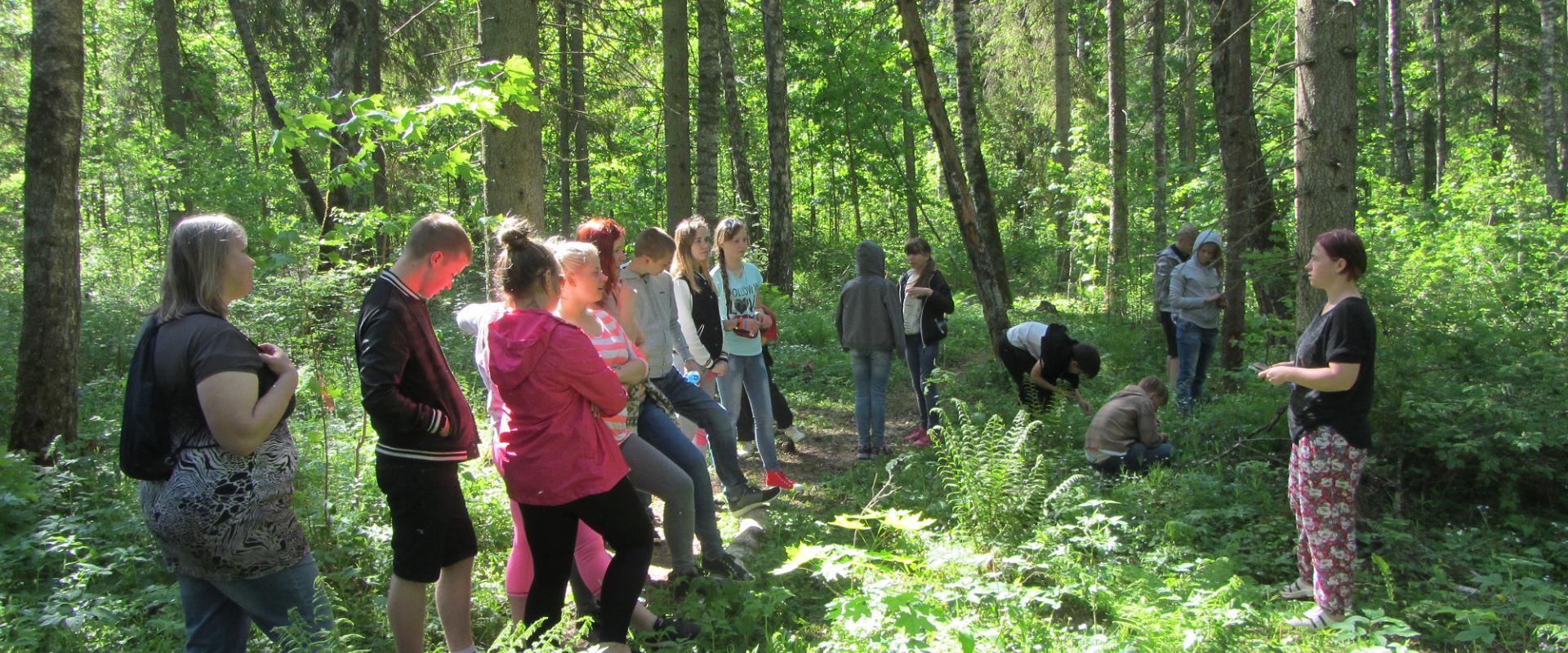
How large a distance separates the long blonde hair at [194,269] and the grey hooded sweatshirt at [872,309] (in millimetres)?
5227

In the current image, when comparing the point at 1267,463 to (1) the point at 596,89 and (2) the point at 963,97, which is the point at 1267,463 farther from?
(1) the point at 596,89

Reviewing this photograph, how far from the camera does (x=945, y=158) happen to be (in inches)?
347

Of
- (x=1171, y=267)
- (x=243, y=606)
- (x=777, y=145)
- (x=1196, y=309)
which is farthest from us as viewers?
(x=777, y=145)

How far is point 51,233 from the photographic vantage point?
5953 millimetres

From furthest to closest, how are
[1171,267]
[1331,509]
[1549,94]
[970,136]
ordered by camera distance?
[1549,94] < [970,136] < [1171,267] < [1331,509]

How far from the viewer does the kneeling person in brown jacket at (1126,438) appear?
6.68 m

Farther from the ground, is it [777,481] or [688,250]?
[688,250]

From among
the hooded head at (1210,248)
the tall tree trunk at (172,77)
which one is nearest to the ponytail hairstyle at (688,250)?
the hooded head at (1210,248)

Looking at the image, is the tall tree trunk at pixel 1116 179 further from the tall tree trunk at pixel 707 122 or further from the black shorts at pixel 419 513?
the black shorts at pixel 419 513

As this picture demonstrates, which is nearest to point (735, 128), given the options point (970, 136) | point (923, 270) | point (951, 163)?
point (970, 136)

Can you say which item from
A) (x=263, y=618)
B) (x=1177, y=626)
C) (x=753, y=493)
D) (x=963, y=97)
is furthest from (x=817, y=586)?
(x=963, y=97)

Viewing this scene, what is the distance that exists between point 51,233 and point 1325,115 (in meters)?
8.13

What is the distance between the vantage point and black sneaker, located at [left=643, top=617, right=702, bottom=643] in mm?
4008

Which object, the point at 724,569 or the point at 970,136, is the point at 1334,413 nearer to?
the point at 724,569
